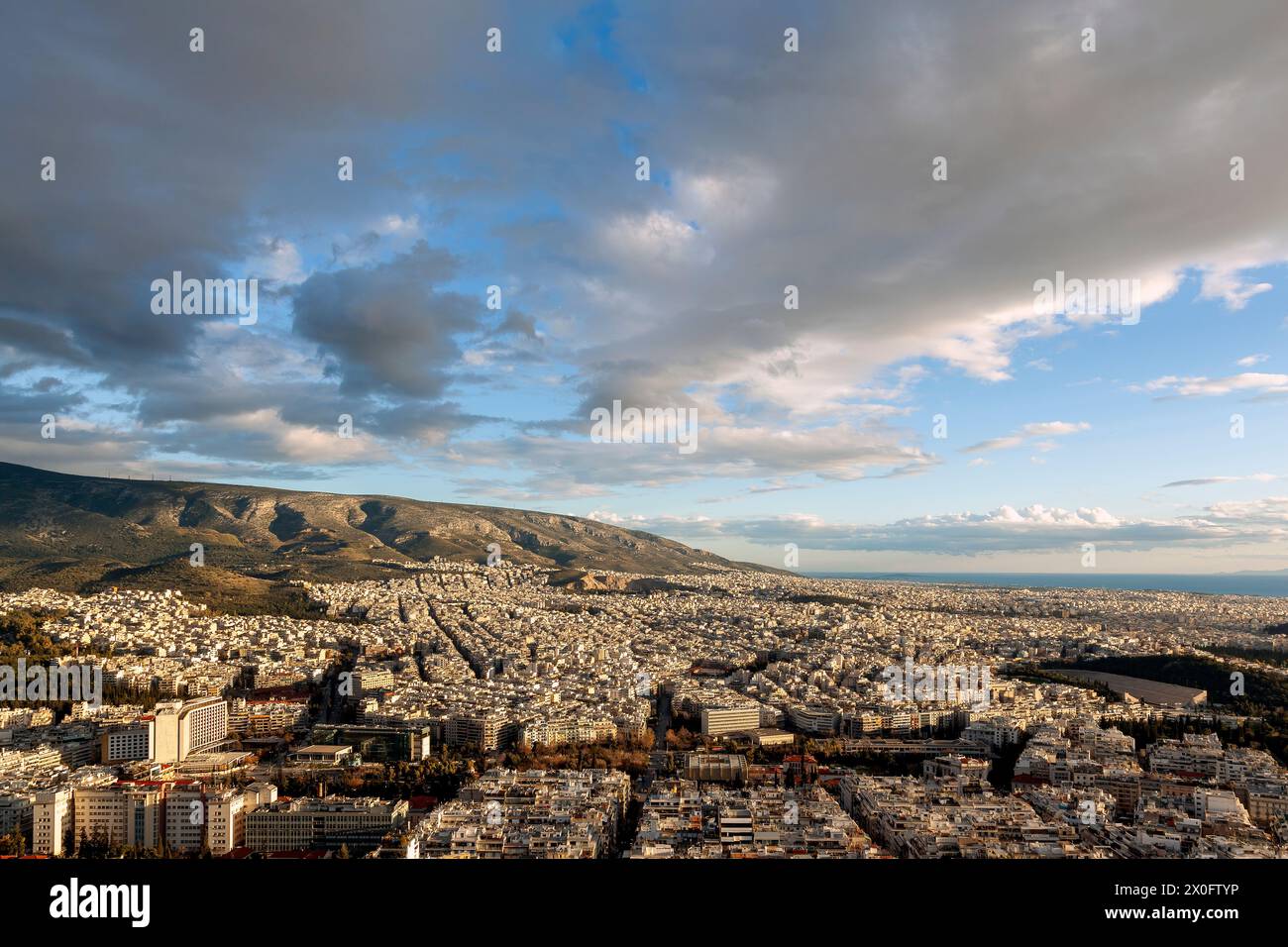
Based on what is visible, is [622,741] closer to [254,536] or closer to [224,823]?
[224,823]

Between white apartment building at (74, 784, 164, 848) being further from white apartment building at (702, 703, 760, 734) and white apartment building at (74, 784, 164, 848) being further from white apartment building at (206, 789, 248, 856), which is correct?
white apartment building at (702, 703, 760, 734)

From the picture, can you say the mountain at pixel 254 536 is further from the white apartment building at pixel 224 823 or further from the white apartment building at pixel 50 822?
the white apartment building at pixel 224 823

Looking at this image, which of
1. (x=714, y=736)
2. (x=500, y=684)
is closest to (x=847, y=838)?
(x=714, y=736)

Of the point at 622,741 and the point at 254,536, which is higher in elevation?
the point at 254,536

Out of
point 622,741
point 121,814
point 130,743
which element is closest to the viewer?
point 121,814

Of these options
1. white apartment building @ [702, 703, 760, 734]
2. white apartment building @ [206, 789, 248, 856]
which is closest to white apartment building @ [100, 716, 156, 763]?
white apartment building @ [206, 789, 248, 856]

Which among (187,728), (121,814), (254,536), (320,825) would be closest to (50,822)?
(121,814)
